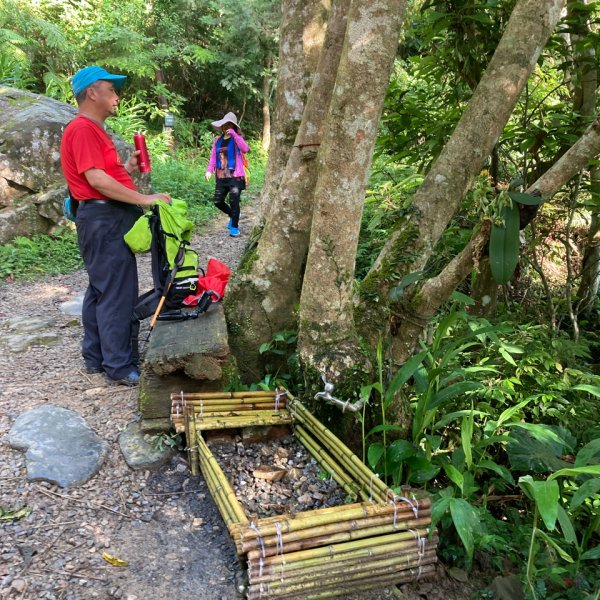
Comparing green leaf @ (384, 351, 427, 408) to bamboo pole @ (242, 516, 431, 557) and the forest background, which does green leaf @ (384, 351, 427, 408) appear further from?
bamboo pole @ (242, 516, 431, 557)

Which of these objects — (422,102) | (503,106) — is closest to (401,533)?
(503,106)

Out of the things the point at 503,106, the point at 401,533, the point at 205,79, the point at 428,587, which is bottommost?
the point at 428,587

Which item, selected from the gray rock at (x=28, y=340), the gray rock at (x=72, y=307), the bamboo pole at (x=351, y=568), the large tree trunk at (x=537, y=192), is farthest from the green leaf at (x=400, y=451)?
the gray rock at (x=72, y=307)

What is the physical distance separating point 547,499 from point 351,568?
0.84 metres

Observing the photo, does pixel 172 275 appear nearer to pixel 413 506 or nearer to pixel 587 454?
pixel 413 506

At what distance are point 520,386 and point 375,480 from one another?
179 centimetres

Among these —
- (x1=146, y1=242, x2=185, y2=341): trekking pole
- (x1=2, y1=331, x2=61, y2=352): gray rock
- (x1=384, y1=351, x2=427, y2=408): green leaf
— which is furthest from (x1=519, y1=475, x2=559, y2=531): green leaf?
(x1=2, y1=331, x2=61, y2=352): gray rock

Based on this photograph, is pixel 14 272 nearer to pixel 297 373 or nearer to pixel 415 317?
pixel 297 373

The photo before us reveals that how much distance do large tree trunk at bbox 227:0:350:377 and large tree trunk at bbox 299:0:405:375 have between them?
0.57m

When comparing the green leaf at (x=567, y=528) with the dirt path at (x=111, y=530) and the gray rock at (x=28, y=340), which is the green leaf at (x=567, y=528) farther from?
the gray rock at (x=28, y=340)

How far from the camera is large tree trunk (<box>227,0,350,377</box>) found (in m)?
3.68

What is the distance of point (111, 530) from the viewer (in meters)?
2.56

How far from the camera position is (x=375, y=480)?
2488mm

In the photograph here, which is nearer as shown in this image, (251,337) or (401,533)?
(401,533)
